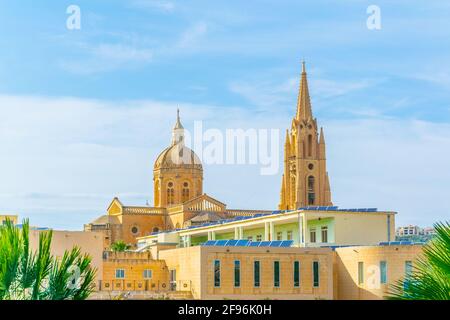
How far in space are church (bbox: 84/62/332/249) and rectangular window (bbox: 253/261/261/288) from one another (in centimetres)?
4436

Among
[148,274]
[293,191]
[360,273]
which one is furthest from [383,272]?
[293,191]

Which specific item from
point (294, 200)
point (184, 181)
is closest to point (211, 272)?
point (184, 181)

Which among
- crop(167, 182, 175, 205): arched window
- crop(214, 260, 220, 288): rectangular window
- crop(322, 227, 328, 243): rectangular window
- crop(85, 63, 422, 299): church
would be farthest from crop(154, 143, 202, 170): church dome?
crop(214, 260, 220, 288): rectangular window

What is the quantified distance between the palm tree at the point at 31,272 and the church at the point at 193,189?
82.1 m

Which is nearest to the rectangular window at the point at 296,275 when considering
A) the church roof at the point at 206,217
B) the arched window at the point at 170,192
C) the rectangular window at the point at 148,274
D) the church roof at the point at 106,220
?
the rectangular window at the point at 148,274

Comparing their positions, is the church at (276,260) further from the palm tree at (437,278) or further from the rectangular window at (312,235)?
the palm tree at (437,278)

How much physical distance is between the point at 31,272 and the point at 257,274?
3854cm

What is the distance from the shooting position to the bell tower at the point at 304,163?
123 m

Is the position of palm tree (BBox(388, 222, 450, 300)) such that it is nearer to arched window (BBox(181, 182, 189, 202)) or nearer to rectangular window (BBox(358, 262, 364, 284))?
rectangular window (BBox(358, 262, 364, 284))

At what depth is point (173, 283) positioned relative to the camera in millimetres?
55906

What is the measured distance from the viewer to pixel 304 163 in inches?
4867

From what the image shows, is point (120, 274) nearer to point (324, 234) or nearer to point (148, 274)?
point (148, 274)

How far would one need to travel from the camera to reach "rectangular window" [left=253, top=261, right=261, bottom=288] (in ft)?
167
